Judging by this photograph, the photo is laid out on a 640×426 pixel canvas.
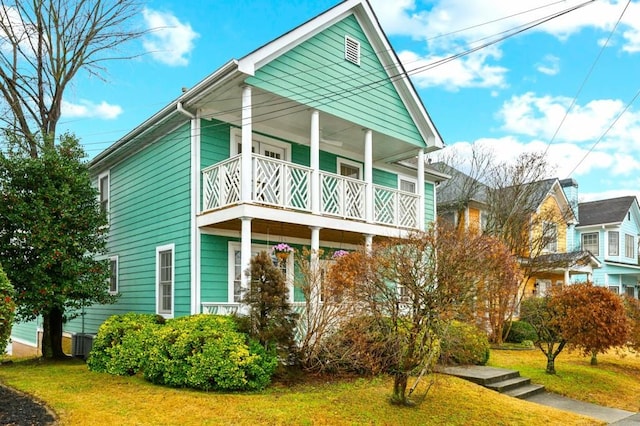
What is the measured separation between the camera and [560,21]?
9969 mm

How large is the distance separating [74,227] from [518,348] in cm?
1514

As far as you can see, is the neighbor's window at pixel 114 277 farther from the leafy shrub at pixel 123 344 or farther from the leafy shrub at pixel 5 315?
the leafy shrub at pixel 5 315

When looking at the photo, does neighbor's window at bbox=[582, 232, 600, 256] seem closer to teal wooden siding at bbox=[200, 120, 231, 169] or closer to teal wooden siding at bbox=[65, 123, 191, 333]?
teal wooden siding at bbox=[200, 120, 231, 169]

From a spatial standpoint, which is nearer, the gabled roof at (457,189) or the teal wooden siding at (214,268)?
the teal wooden siding at (214,268)

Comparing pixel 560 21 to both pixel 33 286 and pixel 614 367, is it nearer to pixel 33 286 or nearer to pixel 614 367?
pixel 614 367

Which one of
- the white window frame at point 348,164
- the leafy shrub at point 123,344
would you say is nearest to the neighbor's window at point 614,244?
the white window frame at point 348,164

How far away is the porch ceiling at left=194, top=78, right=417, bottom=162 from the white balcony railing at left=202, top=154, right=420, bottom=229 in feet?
5.04

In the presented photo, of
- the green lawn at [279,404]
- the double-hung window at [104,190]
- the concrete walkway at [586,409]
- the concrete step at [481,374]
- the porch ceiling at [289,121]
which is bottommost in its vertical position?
the concrete walkway at [586,409]

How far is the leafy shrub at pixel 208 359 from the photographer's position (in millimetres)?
8562

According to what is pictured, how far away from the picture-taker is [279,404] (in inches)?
303

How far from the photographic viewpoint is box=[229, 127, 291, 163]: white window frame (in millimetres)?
12844

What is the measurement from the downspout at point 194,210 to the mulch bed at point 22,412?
13.7 feet

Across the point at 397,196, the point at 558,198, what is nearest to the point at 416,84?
the point at 397,196

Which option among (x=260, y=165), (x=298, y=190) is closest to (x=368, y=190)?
(x=298, y=190)
